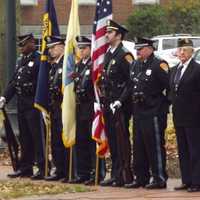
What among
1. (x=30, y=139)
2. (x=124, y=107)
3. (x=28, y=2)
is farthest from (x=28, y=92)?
(x=28, y=2)

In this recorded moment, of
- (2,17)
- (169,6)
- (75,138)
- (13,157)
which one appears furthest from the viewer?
(169,6)

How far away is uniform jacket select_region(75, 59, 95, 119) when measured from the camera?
12070mm

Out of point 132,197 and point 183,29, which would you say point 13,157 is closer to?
point 132,197

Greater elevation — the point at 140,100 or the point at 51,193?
the point at 140,100

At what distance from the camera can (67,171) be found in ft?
41.3

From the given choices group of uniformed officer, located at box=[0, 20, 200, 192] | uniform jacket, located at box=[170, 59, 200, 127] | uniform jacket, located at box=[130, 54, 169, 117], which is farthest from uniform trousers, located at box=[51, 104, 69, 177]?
uniform jacket, located at box=[170, 59, 200, 127]

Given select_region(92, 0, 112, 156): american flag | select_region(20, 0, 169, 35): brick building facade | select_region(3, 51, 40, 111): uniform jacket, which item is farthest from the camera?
select_region(20, 0, 169, 35): brick building facade

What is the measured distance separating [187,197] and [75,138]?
232 cm

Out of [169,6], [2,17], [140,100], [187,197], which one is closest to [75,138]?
[140,100]

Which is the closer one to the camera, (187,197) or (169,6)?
(187,197)

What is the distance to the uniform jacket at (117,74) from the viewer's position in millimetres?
11602

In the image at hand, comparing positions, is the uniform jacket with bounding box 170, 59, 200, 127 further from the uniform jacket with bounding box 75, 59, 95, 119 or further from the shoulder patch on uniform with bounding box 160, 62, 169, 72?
the uniform jacket with bounding box 75, 59, 95, 119

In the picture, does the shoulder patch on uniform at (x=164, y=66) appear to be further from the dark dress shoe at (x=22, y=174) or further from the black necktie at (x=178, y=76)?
the dark dress shoe at (x=22, y=174)

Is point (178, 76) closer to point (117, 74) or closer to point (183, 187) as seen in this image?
point (117, 74)
